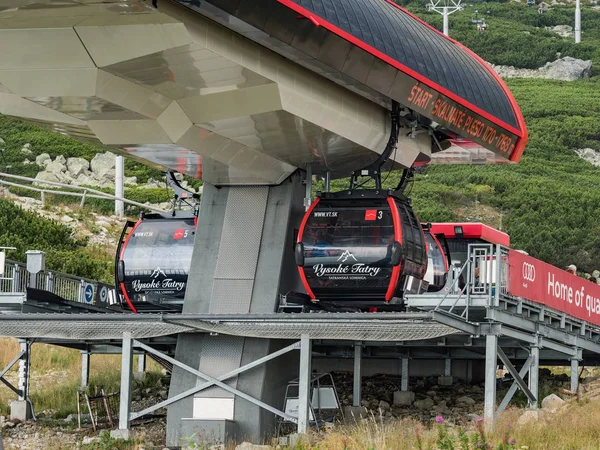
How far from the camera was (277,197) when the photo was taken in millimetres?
25516

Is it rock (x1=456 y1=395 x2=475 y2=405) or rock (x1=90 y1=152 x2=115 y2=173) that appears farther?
rock (x1=90 y1=152 x2=115 y2=173)

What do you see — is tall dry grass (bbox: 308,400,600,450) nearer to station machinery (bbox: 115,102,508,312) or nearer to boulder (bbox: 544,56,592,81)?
station machinery (bbox: 115,102,508,312)

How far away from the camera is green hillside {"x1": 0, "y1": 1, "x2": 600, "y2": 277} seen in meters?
57.2

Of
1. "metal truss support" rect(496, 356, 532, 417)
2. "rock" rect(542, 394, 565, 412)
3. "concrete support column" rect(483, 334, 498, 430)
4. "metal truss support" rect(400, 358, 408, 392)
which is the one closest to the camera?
"concrete support column" rect(483, 334, 498, 430)

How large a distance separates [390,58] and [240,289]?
5554 mm

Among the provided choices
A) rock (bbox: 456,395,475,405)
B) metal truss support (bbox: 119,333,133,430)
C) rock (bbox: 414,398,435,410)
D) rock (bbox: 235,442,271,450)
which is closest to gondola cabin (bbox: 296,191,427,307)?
rock (bbox: 235,442,271,450)

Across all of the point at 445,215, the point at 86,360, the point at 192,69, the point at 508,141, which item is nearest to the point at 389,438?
the point at 192,69

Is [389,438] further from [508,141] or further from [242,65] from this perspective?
[508,141]

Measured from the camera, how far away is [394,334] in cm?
2291

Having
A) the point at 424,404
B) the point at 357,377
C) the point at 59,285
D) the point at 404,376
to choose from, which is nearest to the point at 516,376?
the point at 424,404

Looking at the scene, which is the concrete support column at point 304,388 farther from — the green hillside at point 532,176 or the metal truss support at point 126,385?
the green hillside at point 532,176

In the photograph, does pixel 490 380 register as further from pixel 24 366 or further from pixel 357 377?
pixel 24 366

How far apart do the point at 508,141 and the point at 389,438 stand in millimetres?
8733

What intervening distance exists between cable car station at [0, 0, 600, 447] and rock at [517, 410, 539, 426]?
0.54m
